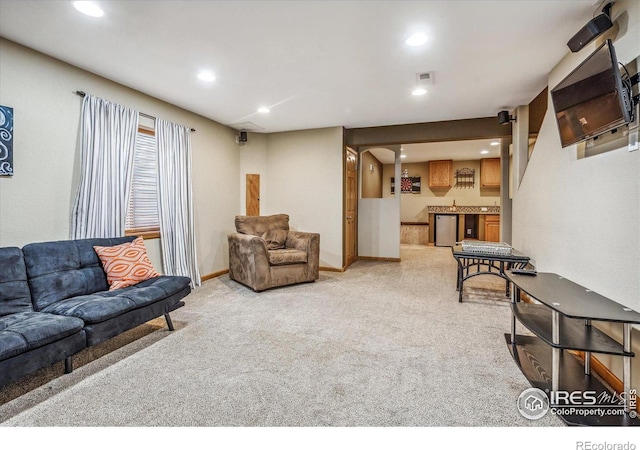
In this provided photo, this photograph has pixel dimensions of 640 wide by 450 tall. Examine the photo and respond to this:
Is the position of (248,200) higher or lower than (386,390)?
higher

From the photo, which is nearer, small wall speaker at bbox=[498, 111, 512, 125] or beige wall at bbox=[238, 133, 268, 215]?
small wall speaker at bbox=[498, 111, 512, 125]

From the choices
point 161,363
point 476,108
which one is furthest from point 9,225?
point 476,108

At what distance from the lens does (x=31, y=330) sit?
180cm

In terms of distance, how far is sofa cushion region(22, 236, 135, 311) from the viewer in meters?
2.37

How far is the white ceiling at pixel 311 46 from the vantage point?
7.05ft

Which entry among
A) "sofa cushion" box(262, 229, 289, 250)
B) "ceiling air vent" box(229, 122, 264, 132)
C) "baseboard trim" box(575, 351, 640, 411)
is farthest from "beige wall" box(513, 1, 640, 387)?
"ceiling air vent" box(229, 122, 264, 132)

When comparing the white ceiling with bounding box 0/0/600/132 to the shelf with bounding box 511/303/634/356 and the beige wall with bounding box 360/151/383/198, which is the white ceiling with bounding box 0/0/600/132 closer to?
the shelf with bounding box 511/303/634/356

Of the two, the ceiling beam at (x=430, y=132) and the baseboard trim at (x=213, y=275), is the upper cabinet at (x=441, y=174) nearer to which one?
the ceiling beam at (x=430, y=132)

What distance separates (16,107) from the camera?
2.58 m

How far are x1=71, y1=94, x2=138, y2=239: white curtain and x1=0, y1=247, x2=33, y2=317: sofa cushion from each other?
2.34 feet

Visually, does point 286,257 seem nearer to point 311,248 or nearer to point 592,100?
point 311,248

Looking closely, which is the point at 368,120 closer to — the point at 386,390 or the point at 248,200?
the point at 248,200

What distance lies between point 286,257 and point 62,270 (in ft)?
7.77

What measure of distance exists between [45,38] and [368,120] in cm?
388
